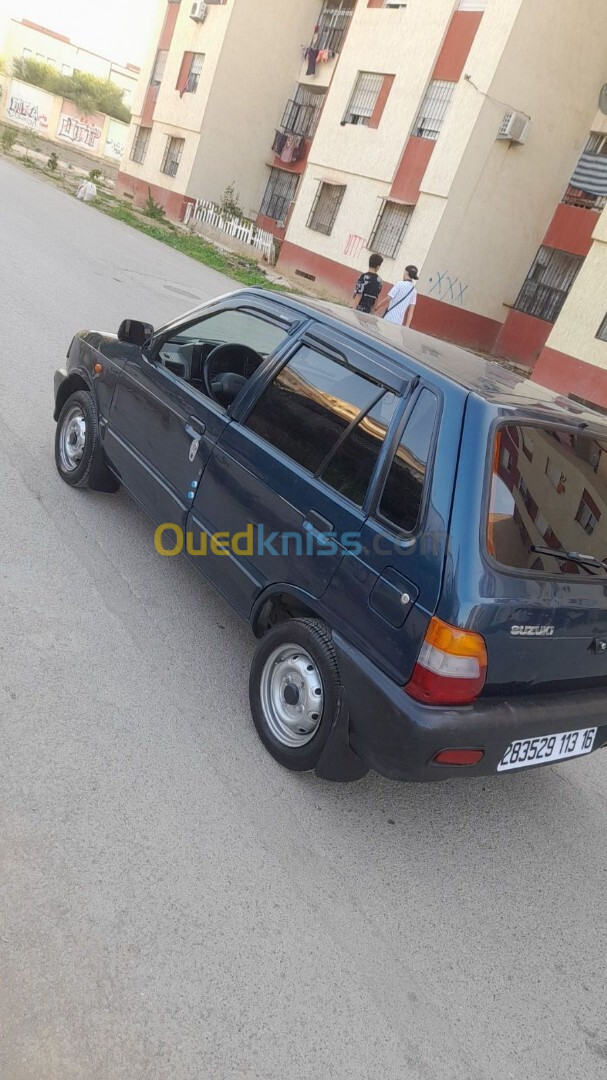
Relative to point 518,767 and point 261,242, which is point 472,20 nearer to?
point 261,242

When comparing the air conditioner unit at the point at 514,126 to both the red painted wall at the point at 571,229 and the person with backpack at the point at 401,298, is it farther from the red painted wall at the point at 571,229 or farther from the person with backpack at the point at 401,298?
the person with backpack at the point at 401,298

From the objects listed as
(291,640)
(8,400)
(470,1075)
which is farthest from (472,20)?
(470,1075)

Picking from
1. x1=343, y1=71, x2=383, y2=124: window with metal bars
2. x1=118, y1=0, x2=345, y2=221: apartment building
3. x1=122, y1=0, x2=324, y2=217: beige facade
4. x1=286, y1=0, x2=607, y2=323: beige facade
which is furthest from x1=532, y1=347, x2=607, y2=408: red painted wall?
x1=122, y1=0, x2=324, y2=217: beige facade

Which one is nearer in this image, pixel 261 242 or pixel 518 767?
pixel 518 767

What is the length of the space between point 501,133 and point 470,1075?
22.4 m

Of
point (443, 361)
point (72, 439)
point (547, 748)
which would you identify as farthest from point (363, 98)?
point (547, 748)

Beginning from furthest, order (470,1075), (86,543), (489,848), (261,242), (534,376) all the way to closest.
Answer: (261,242), (534,376), (86,543), (489,848), (470,1075)

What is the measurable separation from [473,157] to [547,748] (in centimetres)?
2091

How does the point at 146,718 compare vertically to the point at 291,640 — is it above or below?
below

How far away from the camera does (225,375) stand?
170 inches

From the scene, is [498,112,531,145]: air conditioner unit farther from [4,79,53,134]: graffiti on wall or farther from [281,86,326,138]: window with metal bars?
[4,79,53,134]: graffiti on wall

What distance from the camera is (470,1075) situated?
243cm

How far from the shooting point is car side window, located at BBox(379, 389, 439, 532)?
3.02 metres

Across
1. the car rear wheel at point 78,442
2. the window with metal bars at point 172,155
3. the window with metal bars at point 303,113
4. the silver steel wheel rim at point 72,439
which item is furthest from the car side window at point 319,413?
the window with metal bars at point 172,155
